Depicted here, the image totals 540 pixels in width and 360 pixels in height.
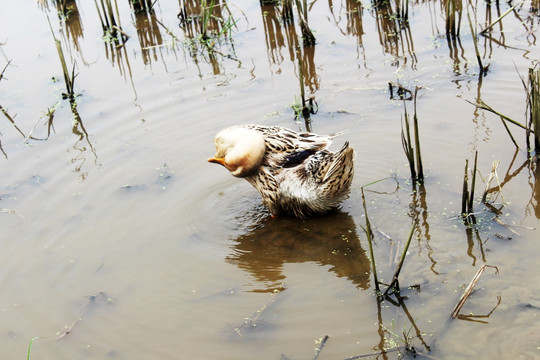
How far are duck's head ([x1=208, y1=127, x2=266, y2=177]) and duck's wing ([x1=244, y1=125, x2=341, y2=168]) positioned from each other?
0.31 feet

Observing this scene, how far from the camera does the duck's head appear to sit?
547 centimetres

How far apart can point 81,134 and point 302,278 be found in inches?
159

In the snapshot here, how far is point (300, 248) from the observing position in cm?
527

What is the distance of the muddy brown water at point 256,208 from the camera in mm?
4242

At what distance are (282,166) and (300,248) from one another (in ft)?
2.66

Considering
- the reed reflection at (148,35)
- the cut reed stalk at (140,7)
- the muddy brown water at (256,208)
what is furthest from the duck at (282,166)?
the cut reed stalk at (140,7)

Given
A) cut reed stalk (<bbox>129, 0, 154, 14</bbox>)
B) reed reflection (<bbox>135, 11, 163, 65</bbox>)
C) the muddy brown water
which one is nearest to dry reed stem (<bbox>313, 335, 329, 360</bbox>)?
the muddy brown water

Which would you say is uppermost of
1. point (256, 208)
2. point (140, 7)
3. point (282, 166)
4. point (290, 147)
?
point (140, 7)

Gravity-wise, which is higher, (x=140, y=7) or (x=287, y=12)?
(x=140, y=7)

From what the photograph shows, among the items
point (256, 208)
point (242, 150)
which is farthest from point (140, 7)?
point (242, 150)

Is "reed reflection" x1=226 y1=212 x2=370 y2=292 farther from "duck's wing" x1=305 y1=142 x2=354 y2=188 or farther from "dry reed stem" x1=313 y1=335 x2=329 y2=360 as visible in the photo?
"dry reed stem" x1=313 y1=335 x2=329 y2=360

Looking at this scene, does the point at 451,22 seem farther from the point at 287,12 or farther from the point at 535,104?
the point at 535,104

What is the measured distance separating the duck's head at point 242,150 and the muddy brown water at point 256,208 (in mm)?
558

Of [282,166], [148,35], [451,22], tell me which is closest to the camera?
[282,166]
